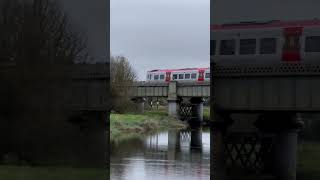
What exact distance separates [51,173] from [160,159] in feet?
62.6

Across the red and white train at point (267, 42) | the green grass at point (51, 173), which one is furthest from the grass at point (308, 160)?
the green grass at point (51, 173)

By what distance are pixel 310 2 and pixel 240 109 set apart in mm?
2458

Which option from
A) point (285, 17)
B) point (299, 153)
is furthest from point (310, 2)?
point (299, 153)

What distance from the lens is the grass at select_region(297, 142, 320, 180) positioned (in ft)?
34.6

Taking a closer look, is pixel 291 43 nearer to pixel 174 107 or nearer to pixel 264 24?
pixel 264 24

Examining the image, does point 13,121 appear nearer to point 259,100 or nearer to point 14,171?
point 14,171

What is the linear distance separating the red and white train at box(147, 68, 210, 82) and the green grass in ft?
141

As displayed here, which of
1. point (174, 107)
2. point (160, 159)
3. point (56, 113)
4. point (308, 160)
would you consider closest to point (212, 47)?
point (308, 160)

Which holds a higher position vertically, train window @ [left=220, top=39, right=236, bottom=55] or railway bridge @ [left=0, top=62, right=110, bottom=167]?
train window @ [left=220, top=39, right=236, bottom=55]

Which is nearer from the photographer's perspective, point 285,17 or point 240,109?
point 285,17

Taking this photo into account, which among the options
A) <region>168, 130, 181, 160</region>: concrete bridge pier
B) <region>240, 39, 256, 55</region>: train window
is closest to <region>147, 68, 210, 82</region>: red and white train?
<region>168, 130, 181, 160</region>: concrete bridge pier

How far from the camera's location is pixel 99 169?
11.2 metres

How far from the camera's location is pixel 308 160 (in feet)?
35.0

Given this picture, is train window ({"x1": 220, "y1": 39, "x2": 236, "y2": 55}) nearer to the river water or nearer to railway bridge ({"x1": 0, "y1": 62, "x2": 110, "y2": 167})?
railway bridge ({"x1": 0, "y1": 62, "x2": 110, "y2": 167})
